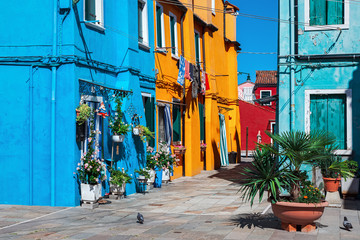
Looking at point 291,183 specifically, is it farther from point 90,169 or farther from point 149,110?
point 149,110

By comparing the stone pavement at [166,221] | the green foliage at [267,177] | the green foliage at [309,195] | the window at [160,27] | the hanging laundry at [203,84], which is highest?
the window at [160,27]

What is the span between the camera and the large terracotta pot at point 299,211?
8.21 metres

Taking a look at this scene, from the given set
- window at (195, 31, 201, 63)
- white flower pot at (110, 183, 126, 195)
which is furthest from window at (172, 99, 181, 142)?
white flower pot at (110, 183, 126, 195)

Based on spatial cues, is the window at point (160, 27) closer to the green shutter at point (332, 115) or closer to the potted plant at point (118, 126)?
the potted plant at point (118, 126)

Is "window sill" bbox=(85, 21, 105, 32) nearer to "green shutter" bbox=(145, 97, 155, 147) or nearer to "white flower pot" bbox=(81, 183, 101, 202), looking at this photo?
"green shutter" bbox=(145, 97, 155, 147)

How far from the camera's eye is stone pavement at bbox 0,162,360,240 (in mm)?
8359

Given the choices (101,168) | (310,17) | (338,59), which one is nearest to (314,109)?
(338,59)

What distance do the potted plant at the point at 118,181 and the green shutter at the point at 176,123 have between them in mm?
5624

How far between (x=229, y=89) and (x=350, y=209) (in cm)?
1666

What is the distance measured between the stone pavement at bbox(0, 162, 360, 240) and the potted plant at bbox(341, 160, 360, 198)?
1.38ft

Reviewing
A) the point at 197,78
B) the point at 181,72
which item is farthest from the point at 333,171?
the point at 197,78

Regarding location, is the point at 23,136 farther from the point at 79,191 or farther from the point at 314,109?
the point at 314,109

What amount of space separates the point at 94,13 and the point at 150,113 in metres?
4.05

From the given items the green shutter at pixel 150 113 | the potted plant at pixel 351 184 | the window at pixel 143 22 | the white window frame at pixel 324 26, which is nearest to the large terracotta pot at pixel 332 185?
the potted plant at pixel 351 184
